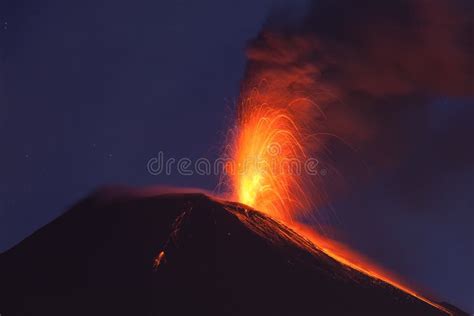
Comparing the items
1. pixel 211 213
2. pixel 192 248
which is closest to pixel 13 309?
pixel 192 248

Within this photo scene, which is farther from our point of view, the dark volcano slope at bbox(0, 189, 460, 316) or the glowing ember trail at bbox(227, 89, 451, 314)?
the glowing ember trail at bbox(227, 89, 451, 314)

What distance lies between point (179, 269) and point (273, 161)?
272 inches

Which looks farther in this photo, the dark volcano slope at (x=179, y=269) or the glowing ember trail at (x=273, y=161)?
the glowing ember trail at (x=273, y=161)

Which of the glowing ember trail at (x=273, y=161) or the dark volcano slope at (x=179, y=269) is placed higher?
the glowing ember trail at (x=273, y=161)

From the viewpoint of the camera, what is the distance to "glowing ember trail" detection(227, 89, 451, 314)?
2362 centimetres

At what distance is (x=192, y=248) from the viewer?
1942cm

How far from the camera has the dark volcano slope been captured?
56.7 ft

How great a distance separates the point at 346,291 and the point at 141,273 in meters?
5.71

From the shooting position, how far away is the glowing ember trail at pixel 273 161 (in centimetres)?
2362

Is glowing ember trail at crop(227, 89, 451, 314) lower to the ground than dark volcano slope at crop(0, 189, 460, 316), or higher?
higher

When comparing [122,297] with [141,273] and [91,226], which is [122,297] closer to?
[141,273]

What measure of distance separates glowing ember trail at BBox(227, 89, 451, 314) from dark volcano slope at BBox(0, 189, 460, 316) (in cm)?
191

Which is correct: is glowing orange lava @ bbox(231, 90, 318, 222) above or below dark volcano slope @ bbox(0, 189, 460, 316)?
above

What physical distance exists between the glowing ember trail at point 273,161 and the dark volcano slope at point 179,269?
1.91m
